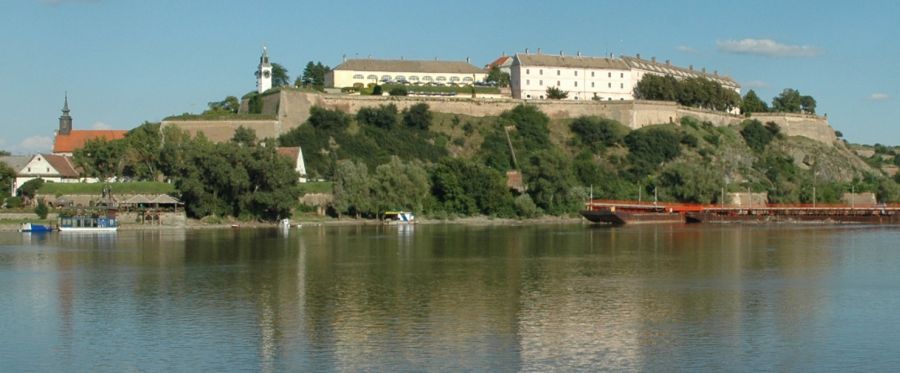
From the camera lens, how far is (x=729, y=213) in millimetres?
74125

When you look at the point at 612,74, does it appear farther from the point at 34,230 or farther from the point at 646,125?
the point at 34,230

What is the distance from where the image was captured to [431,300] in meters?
26.2

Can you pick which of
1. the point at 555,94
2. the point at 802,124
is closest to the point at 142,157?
the point at 555,94

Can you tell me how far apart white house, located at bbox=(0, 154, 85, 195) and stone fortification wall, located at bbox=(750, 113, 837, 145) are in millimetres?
57397

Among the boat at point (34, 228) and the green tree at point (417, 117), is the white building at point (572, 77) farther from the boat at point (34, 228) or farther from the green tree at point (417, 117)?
the boat at point (34, 228)

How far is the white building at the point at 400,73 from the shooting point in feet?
276

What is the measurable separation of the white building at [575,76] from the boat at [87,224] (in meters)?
39.0

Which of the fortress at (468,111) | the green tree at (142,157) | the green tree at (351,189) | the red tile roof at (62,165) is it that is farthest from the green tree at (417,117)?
the red tile roof at (62,165)

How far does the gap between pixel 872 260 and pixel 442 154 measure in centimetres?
4020

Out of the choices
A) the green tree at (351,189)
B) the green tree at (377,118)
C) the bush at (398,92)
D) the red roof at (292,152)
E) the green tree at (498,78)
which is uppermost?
the green tree at (498,78)

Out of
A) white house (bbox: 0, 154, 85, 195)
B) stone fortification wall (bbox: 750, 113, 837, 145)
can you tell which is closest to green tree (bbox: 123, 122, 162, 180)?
Result: white house (bbox: 0, 154, 85, 195)

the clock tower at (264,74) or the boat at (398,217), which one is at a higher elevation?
the clock tower at (264,74)

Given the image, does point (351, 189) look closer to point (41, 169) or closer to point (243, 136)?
point (243, 136)

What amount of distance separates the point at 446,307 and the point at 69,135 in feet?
186
